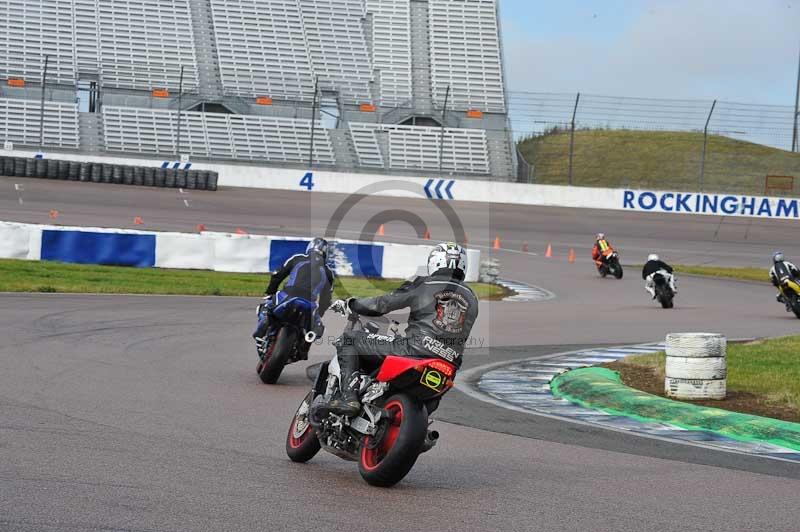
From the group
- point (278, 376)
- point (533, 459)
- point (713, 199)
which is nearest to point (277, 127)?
point (713, 199)

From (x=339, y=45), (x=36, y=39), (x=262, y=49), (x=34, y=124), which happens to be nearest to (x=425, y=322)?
(x=34, y=124)

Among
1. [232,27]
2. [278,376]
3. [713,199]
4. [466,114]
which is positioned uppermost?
[232,27]

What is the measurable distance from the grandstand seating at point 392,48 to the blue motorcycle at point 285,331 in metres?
44.4

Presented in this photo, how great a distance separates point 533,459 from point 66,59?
4881cm

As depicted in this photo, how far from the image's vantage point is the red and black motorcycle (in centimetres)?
649

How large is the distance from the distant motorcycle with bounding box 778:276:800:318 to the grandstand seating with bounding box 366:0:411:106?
3556 centimetres

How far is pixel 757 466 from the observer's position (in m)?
7.73

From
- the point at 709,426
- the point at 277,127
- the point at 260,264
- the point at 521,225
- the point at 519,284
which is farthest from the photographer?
the point at 277,127

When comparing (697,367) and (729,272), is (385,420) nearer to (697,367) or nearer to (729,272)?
(697,367)

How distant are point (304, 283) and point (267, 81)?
44431 mm

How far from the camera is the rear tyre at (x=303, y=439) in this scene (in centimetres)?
723

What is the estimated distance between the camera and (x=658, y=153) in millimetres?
61812

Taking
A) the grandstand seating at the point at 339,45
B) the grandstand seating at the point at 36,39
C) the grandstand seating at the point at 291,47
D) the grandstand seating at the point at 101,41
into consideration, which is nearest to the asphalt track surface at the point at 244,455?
the grandstand seating at the point at 36,39

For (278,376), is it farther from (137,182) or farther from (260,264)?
(137,182)
